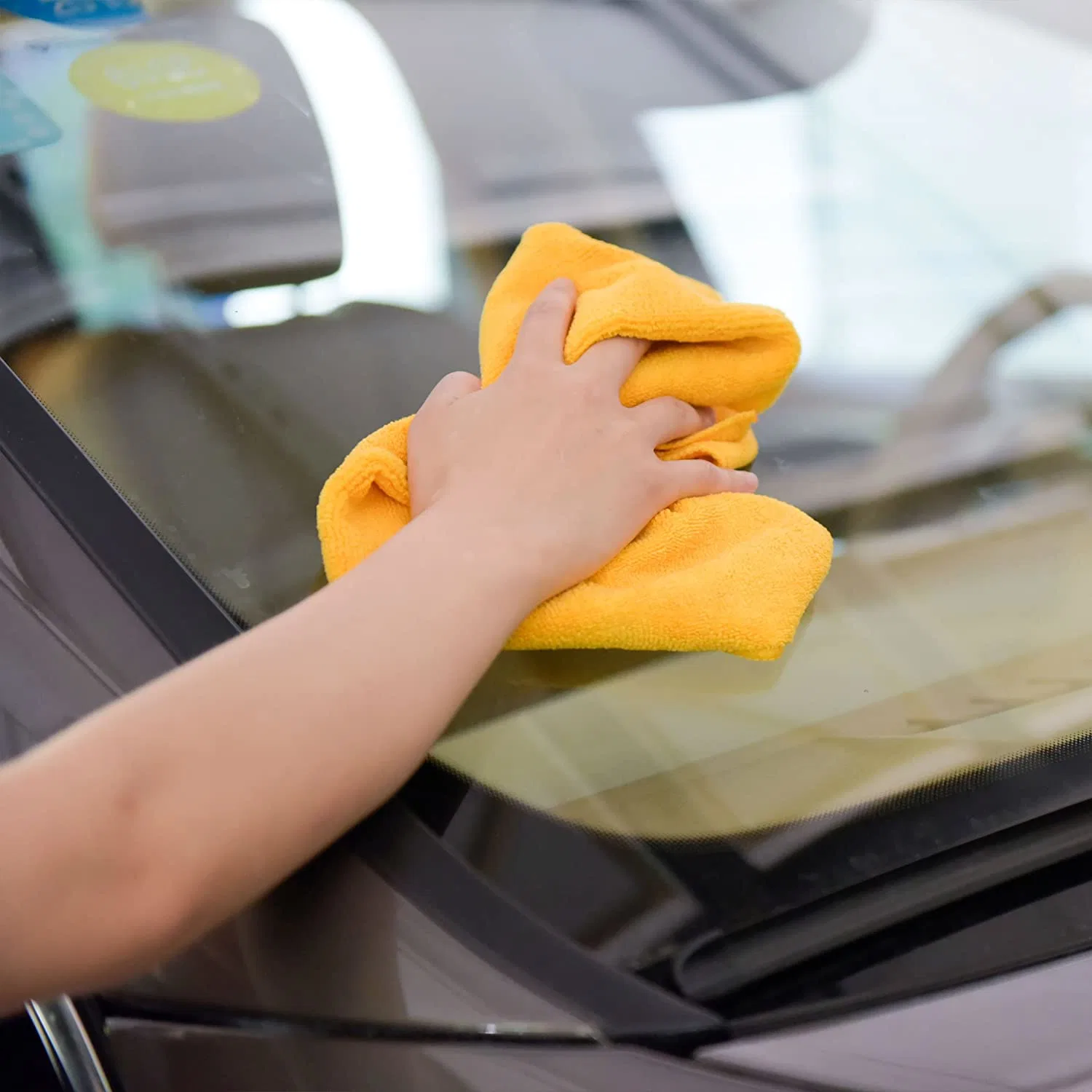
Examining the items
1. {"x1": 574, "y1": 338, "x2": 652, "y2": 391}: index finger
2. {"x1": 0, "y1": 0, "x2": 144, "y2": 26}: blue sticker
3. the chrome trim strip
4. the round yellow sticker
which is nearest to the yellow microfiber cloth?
{"x1": 574, "y1": 338, "x2": 652, "y2": 391}: index finger

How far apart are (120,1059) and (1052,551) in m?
0.52

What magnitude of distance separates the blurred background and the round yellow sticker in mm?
15

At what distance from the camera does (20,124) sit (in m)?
0.77

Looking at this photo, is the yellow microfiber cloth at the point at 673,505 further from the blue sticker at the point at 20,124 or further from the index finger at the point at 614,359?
the blue sticker at the point at 20,124

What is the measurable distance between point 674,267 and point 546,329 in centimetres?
27

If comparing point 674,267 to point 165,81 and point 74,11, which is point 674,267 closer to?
point 165,81

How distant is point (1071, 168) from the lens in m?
0.88

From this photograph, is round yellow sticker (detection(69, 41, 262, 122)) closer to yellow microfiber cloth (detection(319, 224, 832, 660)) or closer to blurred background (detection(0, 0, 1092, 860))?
blurred background (detection(0, 0, 1092, 860))

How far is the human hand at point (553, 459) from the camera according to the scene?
0.48m

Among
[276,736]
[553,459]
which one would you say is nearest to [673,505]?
[553,459]

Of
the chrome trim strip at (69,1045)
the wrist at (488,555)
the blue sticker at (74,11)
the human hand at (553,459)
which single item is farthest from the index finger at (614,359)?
the blue sticker at (74,11)

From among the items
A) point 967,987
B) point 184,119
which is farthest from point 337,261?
point 967,987

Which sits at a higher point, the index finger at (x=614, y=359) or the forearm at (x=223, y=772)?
the index finger at (x=614, y=359)

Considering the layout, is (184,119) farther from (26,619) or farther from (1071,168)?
(1071,168)
